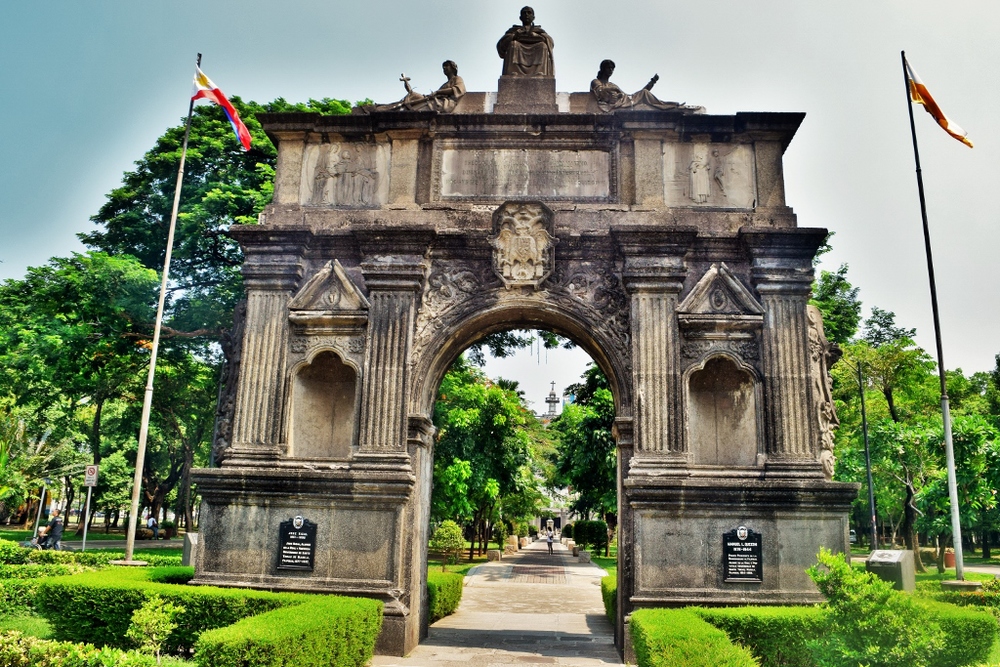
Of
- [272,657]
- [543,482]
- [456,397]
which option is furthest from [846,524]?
[543,482]

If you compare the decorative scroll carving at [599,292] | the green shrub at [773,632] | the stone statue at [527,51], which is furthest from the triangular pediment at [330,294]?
the green shrub at [773,632]

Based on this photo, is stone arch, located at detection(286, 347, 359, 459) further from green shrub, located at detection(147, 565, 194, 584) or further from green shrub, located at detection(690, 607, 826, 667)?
green shrub, located at detection(690, 607, 826, 667)

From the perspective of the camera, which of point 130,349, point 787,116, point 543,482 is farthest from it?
point 543,482

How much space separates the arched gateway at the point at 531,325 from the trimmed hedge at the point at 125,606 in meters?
1.84

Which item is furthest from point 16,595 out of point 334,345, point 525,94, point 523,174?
point 525,94

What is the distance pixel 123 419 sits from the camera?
40844mm

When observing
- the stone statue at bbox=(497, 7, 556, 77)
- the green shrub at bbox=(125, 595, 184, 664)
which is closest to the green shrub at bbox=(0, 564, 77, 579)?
the green shrub at bbox=(125, 595, 184, 664)

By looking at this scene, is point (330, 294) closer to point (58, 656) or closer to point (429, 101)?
point (429, 101)

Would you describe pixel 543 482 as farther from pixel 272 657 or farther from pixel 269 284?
pixel 272 657

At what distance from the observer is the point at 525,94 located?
1452 centimetres

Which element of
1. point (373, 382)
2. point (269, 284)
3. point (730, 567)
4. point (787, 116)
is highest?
point (787, 116)

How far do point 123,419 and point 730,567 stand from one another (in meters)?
38.0

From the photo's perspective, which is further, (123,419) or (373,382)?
(123,419)

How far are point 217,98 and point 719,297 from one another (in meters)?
12.5
